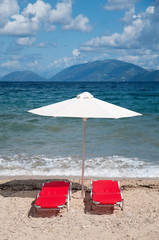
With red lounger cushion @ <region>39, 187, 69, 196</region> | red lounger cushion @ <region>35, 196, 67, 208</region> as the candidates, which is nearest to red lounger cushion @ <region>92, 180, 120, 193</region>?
red lounger cushion @ <region>39, 187, 69, 196</region>

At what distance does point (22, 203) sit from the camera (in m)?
5.69

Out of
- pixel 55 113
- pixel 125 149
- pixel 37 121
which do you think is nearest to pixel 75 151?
pixel 125 149

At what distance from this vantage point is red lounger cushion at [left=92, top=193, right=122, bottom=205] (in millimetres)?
5125

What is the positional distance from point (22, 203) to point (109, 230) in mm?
2032

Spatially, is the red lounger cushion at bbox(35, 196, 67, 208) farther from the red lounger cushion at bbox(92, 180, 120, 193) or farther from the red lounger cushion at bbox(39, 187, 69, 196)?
the red lounger cushion at bbox(92, 180, 120, 193)

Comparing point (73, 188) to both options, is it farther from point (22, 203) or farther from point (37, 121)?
point (37, 121)

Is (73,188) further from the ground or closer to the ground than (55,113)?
closer to the ground

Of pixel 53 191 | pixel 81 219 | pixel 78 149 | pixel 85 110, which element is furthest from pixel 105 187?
pixel 78 149

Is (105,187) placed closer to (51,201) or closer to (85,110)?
(51,201)

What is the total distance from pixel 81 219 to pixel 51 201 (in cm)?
67

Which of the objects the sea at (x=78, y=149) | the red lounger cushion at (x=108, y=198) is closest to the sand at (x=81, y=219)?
the red lounger cushion at (x=108, y=198)

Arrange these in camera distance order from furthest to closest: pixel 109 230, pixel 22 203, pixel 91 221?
pixel 22 203 → pixel 91 221 → pixel 109 230

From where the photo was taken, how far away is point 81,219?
500 centimetres

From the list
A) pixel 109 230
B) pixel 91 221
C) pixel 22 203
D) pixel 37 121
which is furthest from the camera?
pixel 37 121
